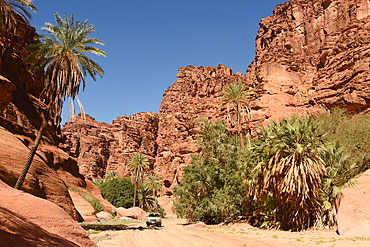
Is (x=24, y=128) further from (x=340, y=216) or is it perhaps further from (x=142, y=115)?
(x=142, y=115)

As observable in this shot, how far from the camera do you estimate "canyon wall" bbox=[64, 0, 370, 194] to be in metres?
54.5

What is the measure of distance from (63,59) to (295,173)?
17.7 m

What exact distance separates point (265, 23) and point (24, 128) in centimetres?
7550

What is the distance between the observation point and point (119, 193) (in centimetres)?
6500

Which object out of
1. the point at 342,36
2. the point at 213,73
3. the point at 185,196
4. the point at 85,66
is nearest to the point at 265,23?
the point at 342,36

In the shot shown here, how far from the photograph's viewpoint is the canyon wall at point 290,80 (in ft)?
179

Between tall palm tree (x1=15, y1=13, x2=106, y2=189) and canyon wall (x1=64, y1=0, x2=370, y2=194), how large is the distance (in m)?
14.9

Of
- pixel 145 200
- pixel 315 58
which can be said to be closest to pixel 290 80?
pixel 315 58

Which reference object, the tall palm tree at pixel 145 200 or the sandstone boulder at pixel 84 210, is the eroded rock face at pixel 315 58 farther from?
Result: the sandstone boulder at pixel 84 210

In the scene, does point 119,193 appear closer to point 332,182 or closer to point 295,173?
point 295,173

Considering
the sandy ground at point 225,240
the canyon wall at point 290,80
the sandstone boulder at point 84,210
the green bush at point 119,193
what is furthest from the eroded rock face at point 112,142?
the sandy ground at point 225,240

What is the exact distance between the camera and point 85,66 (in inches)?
785

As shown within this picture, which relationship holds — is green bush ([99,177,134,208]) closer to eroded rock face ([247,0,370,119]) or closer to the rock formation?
the rock formation

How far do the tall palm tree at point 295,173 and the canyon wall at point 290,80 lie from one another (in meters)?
13.2
